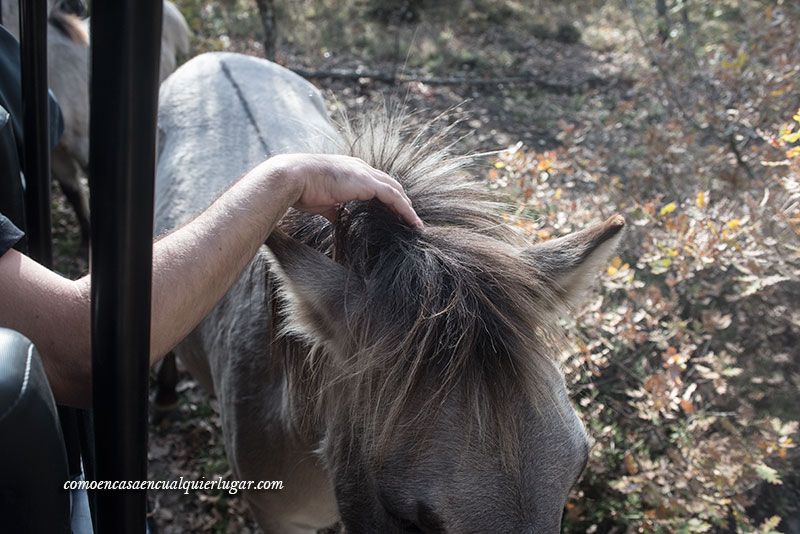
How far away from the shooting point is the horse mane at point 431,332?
1.62m

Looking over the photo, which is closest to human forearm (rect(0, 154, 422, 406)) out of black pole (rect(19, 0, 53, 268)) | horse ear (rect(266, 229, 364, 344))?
horse ear (rect(266, 229, 364, 344))

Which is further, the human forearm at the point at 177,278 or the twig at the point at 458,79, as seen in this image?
the twig at the point at 458,79

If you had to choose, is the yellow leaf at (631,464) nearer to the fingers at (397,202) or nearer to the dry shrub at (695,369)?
the dry shrub at (695,369)

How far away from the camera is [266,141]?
10.7 feet

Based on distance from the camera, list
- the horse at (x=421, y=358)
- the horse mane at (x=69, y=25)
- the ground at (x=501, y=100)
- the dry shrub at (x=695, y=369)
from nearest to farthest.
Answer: the horse at (x=421, y=358)
the dry shrub at (x=695, y=369)
the ground at (x=501, y=100)
the horse mane at (x=69, y=25)

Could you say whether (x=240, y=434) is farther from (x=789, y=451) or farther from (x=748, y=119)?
(x=748, y=119)

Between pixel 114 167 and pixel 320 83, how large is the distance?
764cm

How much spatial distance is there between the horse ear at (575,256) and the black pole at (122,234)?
1157 mm

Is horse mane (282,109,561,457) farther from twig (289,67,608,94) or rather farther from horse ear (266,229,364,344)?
twig (289,67,608,94)

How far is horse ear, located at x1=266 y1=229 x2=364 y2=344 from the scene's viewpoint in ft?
Result: 5.65

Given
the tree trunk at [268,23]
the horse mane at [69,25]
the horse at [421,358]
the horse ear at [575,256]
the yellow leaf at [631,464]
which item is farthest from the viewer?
the tree trunk at [268,23]

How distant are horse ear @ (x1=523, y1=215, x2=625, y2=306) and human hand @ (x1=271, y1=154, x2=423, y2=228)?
0.41m

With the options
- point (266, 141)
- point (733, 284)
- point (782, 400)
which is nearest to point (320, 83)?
point (266, 141)

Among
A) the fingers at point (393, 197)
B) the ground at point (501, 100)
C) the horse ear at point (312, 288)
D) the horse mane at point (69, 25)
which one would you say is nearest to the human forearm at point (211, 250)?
the horse ear at point (312, 288)
